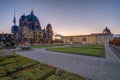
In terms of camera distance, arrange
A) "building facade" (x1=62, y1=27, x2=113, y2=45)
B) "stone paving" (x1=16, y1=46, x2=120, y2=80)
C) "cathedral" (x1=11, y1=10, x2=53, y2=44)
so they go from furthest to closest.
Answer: "building facade" (x1=62, y1=27, x2=113, y2=45) < "cathedral" (x1=11, y1=10, x2=53, y2=44) < "stone paving" (x1=16, y1=46, x2=120, y2=80)

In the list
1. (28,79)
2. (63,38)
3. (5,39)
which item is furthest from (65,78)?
(63,38)

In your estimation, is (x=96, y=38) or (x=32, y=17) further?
(x=96, y=38)

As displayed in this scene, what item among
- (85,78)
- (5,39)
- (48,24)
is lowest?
(85,78)

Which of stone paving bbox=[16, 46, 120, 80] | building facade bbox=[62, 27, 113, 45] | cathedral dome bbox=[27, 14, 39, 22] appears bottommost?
stone paving bbox=[16, 46, 120, 80]

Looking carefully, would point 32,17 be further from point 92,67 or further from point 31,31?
point 92,67

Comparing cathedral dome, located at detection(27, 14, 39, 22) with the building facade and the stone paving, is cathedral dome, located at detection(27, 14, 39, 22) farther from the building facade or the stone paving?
the stone paving

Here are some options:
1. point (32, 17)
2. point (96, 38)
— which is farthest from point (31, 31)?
point (96, 38)

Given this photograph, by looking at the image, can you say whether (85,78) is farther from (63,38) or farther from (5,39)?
(63,38)

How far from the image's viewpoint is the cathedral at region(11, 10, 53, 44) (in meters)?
88.8

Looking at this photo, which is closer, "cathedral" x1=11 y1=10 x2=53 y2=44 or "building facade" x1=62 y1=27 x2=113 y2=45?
"cathedral" x1=11 y1=10 x2=53 y2=44

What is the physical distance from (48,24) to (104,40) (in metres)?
61.9

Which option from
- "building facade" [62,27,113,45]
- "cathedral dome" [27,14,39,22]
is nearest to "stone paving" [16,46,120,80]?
"cathedral dome" [27,14,39,22]

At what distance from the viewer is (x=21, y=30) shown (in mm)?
89812

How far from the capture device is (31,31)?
9756 centimetres
